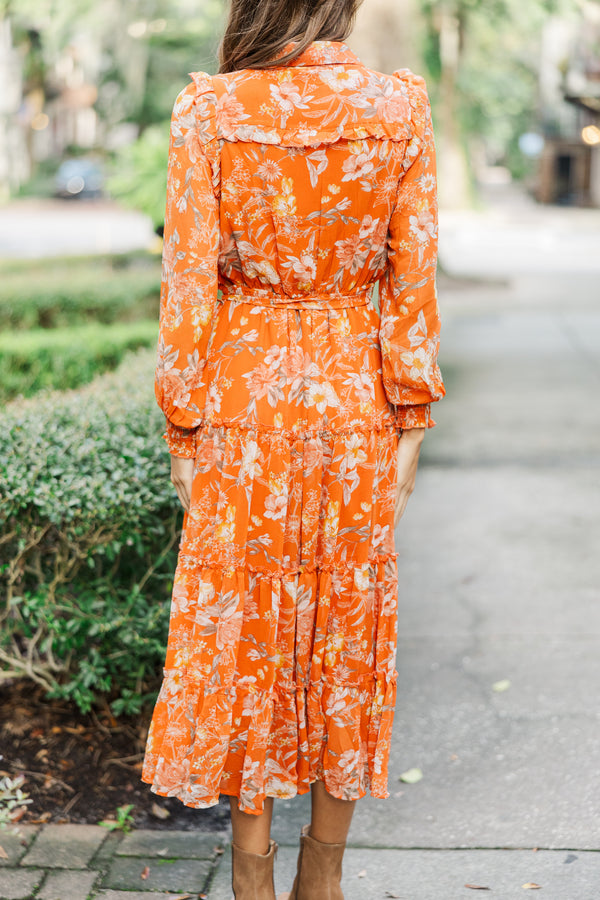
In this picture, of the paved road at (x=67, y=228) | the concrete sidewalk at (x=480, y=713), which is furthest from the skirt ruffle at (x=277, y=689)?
the paved road at (x=67, y=228)

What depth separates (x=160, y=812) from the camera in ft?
9.49

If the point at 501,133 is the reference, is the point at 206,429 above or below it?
above

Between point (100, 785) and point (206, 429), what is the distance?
145 cm

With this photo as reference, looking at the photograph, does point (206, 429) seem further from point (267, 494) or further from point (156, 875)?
point (156, 875)

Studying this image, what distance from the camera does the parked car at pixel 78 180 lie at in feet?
140

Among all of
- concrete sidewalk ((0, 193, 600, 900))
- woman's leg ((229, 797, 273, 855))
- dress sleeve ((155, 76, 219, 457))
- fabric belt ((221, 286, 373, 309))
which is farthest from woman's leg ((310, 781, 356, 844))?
fabric belt ((221, 286, 373, 309))

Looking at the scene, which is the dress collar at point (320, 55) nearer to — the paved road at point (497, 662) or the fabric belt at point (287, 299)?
the fabric belt at point (287, 299)

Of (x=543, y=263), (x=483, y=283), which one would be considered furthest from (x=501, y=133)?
(x=483, y=283)

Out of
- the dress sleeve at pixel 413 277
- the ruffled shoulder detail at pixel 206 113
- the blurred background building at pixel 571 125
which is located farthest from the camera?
the blurred background building at pixel 571 125

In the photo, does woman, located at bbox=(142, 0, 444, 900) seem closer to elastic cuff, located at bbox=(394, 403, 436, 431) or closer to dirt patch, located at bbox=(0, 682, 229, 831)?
elastic cuff, located at bbox=(394, 403, 436, 431)

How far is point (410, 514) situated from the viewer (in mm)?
5406

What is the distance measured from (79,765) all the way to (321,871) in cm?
107

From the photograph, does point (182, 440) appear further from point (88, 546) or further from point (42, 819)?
point (42, 819)

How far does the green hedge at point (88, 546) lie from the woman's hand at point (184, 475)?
2.20 feet
